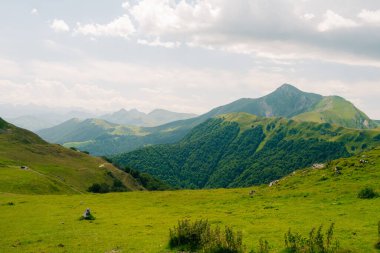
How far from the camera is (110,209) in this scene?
54.6 m

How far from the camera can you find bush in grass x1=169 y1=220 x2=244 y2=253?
24141 mm

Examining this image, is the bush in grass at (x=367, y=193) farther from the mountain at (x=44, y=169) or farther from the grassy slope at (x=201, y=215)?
the mountain at (x=44, y=169)

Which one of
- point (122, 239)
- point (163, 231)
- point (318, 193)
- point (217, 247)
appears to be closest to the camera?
point (217, 247)

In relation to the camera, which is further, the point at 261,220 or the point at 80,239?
the point at 261,220

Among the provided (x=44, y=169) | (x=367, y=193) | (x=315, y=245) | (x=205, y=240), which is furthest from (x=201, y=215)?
(x=44, y=169)

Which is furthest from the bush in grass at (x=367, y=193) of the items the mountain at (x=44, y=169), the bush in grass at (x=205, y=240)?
the mountain at (x=44, y=169)

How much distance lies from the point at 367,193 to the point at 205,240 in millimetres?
26893

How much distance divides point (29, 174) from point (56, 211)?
44.0 metres

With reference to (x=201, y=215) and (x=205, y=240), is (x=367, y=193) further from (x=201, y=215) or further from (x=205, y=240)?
(x=205, y=240)

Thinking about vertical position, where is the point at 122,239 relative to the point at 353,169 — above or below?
below

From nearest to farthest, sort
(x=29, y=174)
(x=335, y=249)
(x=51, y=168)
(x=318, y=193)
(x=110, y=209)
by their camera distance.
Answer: (x=335, y=249) → (x=318, y=193) → (x=110, y=209) → (x=29, y=174) → (x=51, y=168)

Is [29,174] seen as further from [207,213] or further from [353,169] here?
[353,169]

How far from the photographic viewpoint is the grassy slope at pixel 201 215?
3080 centimetres

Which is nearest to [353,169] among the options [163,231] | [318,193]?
[318,193]
